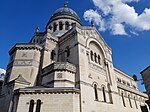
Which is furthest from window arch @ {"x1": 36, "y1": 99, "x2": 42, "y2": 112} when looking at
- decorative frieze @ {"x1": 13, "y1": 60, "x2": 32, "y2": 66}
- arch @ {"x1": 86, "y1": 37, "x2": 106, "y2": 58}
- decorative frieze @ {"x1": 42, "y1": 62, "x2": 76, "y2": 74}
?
arch @ {"x1": 86, "y1": 37, "x2": 106, "y2": 58}

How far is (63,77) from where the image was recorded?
15922 millimetres

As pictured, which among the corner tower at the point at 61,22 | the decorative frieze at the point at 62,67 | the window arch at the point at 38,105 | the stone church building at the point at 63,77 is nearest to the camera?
the window arch at the point at 38,105

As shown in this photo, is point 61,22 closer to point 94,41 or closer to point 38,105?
point 94,41

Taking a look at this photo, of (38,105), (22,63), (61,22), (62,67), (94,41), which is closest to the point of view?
(38,105)

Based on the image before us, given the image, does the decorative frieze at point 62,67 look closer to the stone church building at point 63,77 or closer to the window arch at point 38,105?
the stone church building at point 63,77

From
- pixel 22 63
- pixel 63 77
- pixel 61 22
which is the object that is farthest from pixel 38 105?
pixel 61 22

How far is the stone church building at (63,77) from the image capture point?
541 inches

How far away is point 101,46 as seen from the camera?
2350 centimetres

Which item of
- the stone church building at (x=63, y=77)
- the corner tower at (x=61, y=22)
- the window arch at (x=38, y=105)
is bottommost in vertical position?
the window arch at (x=38, y=105)

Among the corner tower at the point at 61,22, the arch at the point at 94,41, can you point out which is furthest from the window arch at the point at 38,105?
the corner tower at the point at 61,22

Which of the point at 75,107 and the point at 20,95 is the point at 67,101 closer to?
the point at 75,107

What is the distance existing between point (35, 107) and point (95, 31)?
16.1 metres

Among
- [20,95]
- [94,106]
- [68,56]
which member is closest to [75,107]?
[94,106]

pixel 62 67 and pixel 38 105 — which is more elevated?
pixel 62 67
